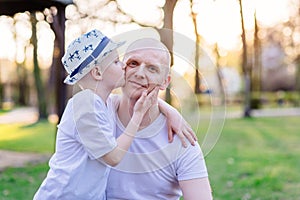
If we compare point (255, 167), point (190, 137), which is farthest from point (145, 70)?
point (255, 167)

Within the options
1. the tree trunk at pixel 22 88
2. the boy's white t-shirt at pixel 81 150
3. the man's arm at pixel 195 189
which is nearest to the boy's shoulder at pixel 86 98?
the boy's white t-shirt at pixel 81 150

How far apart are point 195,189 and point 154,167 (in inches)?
5.7

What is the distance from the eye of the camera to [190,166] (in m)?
1.58

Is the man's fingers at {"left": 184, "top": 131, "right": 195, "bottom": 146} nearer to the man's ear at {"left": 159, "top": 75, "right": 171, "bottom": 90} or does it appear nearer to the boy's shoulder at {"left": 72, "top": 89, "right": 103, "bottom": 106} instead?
the man's ear at {"left": 159, "top": 75, "right": 171, "bottom": 90}

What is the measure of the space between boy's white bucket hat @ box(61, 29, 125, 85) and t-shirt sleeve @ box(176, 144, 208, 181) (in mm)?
398

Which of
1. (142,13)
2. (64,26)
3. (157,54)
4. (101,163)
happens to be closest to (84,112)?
(101,163)

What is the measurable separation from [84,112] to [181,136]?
0.33m

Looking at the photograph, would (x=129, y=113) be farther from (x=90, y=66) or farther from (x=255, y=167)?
(x=255, y=167)

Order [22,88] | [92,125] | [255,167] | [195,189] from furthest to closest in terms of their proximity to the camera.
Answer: [22,88], [255,167], [195,189], [92,125]

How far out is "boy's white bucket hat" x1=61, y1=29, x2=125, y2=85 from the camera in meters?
1.46

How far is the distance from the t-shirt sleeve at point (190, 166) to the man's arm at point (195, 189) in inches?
0.6

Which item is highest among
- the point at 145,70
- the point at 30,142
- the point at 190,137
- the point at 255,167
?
the point at 145,70

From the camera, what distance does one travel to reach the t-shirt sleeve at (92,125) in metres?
1.41

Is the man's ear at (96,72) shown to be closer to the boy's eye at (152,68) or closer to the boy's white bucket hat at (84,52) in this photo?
the boy's white bucket hat at (84,52)
